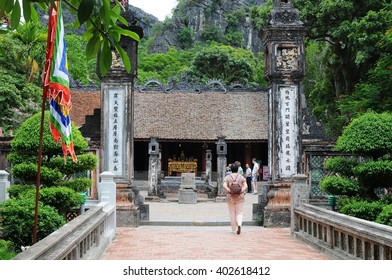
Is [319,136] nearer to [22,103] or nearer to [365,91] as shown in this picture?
[365,91]

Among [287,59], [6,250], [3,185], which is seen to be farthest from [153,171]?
[6,250]

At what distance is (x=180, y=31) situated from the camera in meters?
62.9

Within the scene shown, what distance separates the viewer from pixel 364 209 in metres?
Result: 8.69

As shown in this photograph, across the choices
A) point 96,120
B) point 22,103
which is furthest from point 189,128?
point 22,103

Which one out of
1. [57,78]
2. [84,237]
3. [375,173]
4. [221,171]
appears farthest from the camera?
[221,171]

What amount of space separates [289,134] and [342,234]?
5330 mm

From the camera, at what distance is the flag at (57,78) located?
647cm

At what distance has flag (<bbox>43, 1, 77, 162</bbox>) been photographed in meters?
6.47

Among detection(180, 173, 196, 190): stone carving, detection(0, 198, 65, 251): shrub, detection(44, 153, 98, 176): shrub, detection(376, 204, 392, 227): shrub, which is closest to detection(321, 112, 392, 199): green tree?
detection(376, 204, 392, 227): shrub

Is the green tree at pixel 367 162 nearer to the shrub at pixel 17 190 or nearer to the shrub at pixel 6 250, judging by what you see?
the shrub at pixel 17 190

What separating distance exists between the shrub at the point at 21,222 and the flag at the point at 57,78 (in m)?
1.36

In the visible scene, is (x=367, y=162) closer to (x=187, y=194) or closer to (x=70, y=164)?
(x=70, y=164)

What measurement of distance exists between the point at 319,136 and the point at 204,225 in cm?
1323

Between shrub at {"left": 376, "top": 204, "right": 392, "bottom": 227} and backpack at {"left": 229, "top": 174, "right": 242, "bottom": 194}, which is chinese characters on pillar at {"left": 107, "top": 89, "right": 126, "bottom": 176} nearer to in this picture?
backpack at {"left": 229, "top": 174, "right": 242, "bottom": 194}
